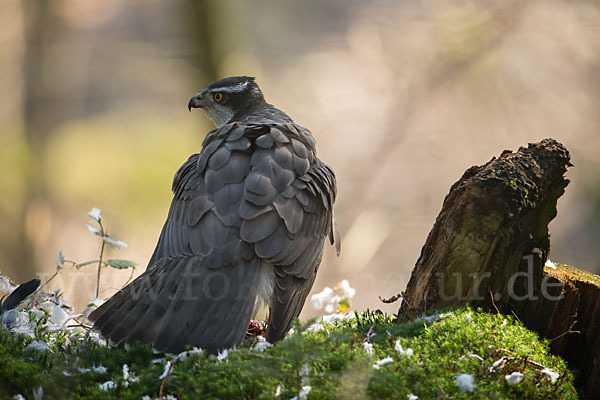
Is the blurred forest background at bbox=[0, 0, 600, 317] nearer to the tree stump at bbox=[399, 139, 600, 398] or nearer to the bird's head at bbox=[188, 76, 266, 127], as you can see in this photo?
the bird's head at bbox=[188, 76, 266, 127]

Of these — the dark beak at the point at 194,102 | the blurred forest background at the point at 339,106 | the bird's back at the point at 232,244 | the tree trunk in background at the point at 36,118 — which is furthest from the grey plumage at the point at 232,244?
the tree trunk in background at the point at 36,118

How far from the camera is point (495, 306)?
326 cm

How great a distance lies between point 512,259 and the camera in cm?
341

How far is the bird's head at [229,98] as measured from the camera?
15.9 feet

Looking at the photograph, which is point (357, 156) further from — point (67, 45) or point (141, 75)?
point (67, 45)

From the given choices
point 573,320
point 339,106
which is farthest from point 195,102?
point 339,106

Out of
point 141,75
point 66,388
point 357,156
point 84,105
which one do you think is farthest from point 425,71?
point 66,388

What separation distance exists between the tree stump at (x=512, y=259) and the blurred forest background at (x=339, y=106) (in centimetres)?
419

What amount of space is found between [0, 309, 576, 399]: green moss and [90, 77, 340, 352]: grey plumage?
19cm

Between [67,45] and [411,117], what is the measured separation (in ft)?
16.8

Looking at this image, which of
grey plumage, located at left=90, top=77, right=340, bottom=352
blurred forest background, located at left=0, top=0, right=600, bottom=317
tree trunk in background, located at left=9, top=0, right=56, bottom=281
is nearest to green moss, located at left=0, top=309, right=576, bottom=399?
grey plumage, located at left=90, top=77, right=340, bottom=352

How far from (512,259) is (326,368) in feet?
4.75

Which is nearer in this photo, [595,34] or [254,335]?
[254,335]

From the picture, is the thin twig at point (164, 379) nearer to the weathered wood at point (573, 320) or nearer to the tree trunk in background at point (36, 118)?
the weathered wood at point (573, 320)
